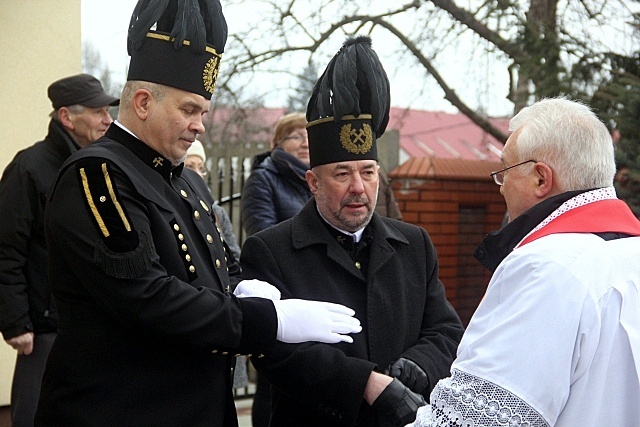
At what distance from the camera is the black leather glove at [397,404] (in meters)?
2.82

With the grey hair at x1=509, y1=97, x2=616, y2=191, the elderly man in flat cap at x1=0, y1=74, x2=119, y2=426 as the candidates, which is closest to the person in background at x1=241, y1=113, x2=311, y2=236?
the elderly man in flat cap at x1=0, y1=74, x2=119, y2=426

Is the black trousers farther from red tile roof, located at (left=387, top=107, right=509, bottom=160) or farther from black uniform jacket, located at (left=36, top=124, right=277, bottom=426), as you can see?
red tile roof, located at (left=387, top=107, right=509, bottom=160)

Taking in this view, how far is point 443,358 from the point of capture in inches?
124

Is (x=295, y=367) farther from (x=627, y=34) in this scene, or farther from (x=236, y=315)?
(x=627, y=34)

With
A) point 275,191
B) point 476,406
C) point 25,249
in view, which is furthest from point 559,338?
point 275,191

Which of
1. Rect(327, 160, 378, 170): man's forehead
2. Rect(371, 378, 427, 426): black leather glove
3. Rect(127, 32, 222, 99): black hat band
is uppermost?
Rect(127, 32, 222, 99): black hat band

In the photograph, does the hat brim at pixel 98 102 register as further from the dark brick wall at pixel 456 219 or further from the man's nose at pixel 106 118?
the dark brick wall at pixel 456 219

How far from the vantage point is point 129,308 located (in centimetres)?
243

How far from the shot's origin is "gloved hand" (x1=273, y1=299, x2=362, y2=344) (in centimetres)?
267

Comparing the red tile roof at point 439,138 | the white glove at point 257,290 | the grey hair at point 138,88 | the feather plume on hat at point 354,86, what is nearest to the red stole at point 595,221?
the white glove at point 257,290

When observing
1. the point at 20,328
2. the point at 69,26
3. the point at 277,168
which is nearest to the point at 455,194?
the point at 277,168

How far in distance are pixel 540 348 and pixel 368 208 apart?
1.43 metres

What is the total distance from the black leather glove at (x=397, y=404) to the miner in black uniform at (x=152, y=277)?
0.86ft

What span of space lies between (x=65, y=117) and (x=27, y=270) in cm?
81
